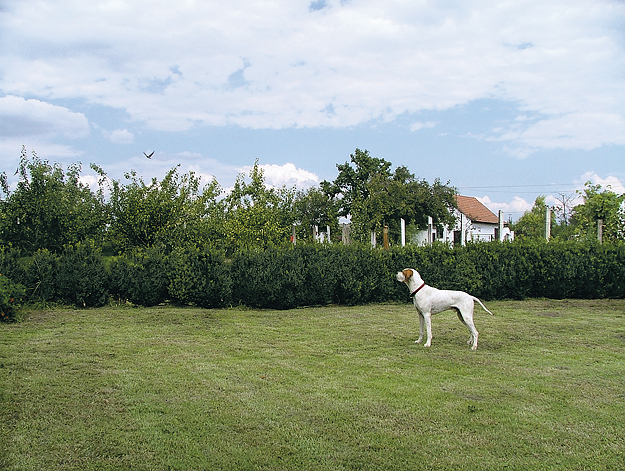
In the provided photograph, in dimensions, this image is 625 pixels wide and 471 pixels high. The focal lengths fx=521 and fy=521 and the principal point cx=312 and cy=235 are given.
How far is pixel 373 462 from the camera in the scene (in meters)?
3.67

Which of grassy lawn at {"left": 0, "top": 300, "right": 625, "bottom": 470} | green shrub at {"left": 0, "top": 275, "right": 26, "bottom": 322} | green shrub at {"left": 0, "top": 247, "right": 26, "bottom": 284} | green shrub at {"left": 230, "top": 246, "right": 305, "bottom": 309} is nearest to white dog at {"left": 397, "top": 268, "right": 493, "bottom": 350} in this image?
grassy lawn at {"left": 0, "top": 300, "right": 625, "bottom": 470}

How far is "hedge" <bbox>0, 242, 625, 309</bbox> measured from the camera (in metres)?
11.9

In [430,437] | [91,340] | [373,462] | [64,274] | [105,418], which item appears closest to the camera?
[373,462]

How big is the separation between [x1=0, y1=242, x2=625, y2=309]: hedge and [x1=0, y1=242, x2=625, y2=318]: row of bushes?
0.08ft

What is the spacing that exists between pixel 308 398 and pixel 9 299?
7.61m

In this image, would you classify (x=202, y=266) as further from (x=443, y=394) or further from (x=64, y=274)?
(x=443, y=394)

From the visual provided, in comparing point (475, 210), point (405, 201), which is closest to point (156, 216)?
point (405, 201)

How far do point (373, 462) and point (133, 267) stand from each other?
31.3ft

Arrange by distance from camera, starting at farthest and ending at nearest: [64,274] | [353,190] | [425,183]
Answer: [353,190] → [425,183] → [64,274]

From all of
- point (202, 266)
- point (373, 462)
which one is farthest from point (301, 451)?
point (202, 266)

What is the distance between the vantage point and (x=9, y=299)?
32.9 ft

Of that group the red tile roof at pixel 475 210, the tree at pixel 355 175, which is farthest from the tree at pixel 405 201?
the red tile roof at pixel 475 210

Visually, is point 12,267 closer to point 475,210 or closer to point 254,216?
point 254,216

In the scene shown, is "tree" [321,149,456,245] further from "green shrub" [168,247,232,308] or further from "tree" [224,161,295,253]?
"green shrub" [168,247,232,308]
